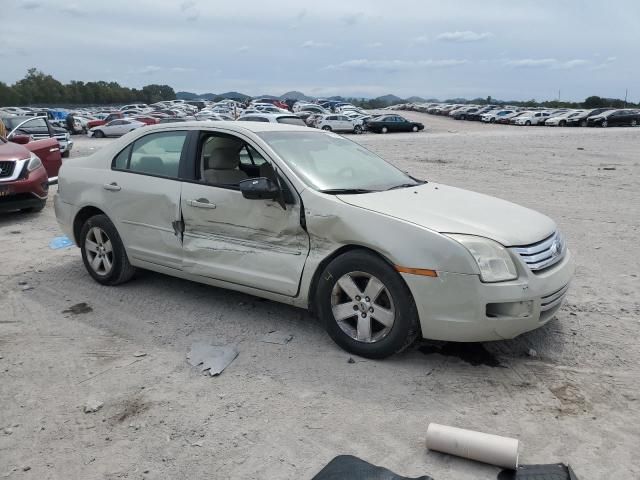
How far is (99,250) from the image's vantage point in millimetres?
5715

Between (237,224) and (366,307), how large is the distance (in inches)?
50.5

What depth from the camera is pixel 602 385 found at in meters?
3.70

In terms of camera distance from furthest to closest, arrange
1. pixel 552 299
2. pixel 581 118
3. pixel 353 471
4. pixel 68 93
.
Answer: pixel 68 93 < pixel 581 118 < pixel 552 299 < pixel 353 471

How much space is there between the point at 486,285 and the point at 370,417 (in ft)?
3.55

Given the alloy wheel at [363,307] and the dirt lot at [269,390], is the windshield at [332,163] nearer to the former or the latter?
the alloy wheel at [363,307]

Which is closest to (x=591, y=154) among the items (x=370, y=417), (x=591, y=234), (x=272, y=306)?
(x=591, y=234)

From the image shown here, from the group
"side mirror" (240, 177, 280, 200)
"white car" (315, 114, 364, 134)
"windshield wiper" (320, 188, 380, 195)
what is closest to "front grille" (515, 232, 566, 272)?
"windshield wiper" (320, 188, 380, 195)

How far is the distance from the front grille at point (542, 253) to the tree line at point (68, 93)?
10613cm

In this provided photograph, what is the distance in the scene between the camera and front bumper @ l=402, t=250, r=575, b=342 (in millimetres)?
3670

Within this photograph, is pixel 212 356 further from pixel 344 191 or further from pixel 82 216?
pixel 82 216

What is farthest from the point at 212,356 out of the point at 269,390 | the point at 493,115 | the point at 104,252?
the point at 493,115

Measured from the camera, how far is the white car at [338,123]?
40.0m

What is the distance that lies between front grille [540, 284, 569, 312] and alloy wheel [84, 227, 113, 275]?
3879 mm

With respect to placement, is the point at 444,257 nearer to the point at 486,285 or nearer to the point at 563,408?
the point at 486,285
